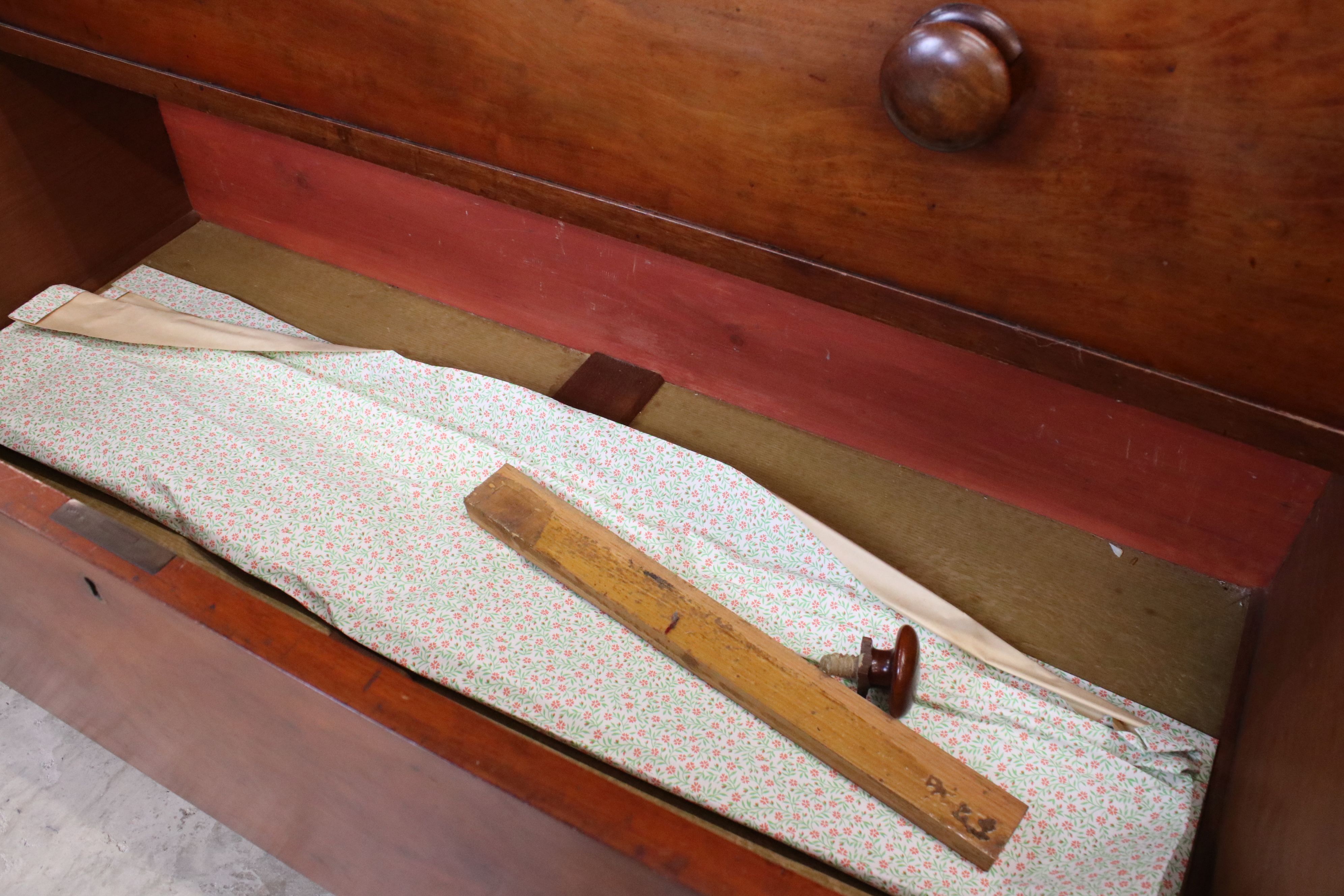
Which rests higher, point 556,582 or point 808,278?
point 808,278

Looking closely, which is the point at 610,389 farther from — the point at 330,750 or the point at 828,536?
the point at 330,750

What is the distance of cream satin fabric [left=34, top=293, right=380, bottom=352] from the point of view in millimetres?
1439

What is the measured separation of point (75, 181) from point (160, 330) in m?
0.33

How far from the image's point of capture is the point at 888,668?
0.97m

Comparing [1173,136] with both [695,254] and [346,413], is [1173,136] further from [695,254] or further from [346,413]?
[346,413]

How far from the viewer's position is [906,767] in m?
0.96

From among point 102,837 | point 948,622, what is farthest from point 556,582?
point 102,837

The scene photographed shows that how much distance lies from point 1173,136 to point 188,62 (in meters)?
0.96

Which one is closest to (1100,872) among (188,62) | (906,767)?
(906,767)

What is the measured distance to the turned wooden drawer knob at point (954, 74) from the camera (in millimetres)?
666

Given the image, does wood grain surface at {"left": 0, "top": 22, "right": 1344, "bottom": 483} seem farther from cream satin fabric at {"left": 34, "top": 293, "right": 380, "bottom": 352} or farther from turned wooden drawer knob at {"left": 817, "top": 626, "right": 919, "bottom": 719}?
cream satin fabric at {"left": 34, "top": 293, "right": 380, "bottom": 352}

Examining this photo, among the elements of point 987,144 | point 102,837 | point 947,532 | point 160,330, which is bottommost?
point 102,837

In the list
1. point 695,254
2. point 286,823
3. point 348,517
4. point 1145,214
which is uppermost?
point 1145,214

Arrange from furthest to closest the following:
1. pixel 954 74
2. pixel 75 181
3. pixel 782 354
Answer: pixel 75 181 < pixel 782 354 < pixel 954 74
